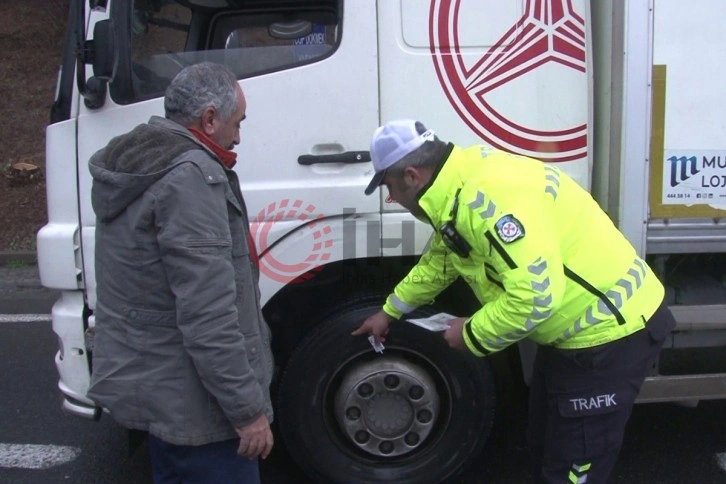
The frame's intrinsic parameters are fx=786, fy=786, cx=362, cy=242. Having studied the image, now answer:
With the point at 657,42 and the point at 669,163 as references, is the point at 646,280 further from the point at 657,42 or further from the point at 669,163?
the point at 657,42

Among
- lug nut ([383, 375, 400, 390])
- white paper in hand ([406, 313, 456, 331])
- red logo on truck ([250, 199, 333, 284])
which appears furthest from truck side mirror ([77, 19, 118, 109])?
lug nut ([383, 375, 400, 390])

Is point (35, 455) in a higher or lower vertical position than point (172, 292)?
lower

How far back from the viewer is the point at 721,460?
3686 millimetres

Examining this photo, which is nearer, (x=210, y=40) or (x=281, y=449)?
(x=210, y=40)

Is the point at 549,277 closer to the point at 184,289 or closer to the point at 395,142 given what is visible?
the point at 395,142

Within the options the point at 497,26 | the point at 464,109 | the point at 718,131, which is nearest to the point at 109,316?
the point at 464,109

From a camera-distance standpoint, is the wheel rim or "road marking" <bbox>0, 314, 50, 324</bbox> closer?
the wheel rim

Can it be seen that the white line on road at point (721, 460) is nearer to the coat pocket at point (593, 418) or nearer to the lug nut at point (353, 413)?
the coat pocket at point (593, 418)

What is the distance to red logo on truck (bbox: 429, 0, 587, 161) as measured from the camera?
3033 mm

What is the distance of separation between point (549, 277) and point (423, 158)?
1.59ft

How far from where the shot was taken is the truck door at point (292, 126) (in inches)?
119

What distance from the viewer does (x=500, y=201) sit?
2145 millimetres

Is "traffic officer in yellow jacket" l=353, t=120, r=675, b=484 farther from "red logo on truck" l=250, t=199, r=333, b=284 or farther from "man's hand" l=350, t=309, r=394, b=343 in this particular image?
"red logo on truck" l=250, t=199, r=333, b=284

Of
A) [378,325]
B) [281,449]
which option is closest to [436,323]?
[378,325]
